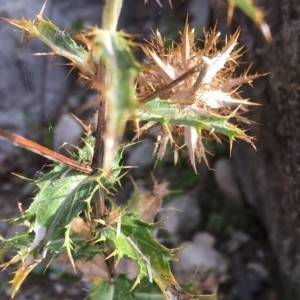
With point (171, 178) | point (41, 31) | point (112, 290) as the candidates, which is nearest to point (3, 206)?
point (171, 178)

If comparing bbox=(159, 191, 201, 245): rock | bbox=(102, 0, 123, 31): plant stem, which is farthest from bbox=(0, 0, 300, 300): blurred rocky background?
bbox=(102, 0, 123, 31): plant stem

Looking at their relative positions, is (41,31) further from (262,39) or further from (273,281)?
(273,281)

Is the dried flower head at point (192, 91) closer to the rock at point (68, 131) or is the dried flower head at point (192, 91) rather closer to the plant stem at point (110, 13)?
the plant stem at point (110, 13)

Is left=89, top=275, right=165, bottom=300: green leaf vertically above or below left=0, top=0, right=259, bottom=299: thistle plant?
below

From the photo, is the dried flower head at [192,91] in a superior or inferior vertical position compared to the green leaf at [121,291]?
superior

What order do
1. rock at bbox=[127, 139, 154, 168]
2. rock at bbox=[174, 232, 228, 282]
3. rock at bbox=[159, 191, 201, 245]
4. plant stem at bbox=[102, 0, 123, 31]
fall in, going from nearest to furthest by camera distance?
1. plant stem at bbox=[102, 0, 123, 31]
2. rock at bbox=[174, 232, 228, 282]
3. rock at bbox=[159, 191, 201, 245]
4. rock at bbox=[127, 139, 154, 168]

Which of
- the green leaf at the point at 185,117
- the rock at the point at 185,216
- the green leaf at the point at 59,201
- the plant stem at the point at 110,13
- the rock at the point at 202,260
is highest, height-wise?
the plant stem at the point at 110,13

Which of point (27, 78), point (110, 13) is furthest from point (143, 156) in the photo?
point (110, 13)

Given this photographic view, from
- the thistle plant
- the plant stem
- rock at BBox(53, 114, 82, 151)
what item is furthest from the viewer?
rock at BBox(53, 114, 82, 151)

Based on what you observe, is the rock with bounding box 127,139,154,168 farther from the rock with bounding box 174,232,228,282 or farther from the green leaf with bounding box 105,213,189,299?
the green leaf with bounding box 105,213,189,299

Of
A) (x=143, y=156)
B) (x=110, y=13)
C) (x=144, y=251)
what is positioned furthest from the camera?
(x=143, y=156)

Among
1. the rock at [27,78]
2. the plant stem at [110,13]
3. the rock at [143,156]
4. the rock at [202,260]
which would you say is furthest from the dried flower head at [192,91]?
the rock at [27,78]

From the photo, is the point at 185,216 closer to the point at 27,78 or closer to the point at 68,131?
the point at 68,131
